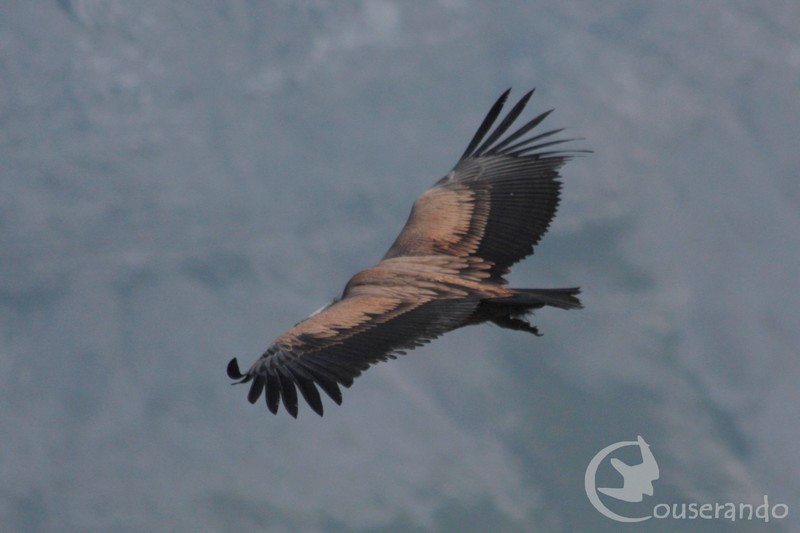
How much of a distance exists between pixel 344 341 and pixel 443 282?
178cm

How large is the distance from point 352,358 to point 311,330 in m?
0.72

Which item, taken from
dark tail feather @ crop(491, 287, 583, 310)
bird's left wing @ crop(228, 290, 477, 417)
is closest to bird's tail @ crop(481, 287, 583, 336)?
dark tail feather @ crop(491, 287, 583, 310)

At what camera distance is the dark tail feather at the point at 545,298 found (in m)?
15.3

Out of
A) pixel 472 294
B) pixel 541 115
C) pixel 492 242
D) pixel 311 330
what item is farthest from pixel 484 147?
pixel 311 330

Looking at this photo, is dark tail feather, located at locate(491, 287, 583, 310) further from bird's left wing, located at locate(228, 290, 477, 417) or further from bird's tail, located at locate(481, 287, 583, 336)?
bird's left wing, located at locate(228, 290, 477, 417)

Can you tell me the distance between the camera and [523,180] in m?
18.2

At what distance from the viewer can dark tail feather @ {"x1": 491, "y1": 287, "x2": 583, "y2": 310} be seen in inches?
602

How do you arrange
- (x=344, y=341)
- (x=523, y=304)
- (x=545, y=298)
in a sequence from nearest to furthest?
(x=344, y=341), (x=545, y=298), (x=523, y=304)

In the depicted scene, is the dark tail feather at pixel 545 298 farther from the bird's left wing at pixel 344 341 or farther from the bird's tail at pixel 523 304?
the bird's left wing at pixel 344 341

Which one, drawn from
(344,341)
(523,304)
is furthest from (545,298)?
(344,341)

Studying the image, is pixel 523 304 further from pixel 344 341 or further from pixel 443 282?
pixel 344 341

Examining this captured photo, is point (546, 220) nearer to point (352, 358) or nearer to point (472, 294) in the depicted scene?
point (472, 294)

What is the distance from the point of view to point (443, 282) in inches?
626

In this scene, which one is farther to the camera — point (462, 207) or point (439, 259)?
point (462, 207)
